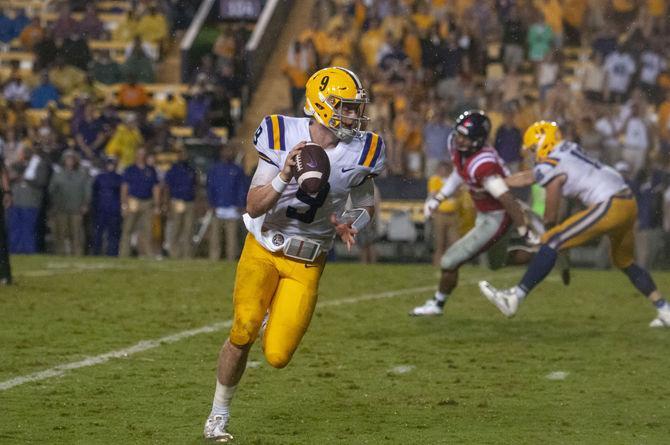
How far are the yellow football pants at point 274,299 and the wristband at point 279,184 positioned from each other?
444 mm

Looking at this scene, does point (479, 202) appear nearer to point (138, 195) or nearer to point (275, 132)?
point (275, 132)

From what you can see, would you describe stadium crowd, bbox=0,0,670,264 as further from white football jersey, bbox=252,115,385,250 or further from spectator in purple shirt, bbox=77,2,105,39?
white football jersey, bbox=252,115,385,250

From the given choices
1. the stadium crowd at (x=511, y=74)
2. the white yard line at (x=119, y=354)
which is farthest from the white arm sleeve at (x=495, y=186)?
the stadium crowd at (x=511, y=74)

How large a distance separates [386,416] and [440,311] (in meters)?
4.32

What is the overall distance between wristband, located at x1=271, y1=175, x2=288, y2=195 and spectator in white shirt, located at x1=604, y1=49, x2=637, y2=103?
42.7 feet

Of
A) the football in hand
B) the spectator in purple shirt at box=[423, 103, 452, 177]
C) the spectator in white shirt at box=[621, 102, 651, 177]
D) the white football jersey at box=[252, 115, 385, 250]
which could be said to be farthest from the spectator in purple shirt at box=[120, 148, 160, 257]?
the football in hand

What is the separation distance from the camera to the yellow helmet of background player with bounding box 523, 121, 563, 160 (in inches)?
401

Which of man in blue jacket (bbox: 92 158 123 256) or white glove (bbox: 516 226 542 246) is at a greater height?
white glove (bbox: 516 226 542 246)

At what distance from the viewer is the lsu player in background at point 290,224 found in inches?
226

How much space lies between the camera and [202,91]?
1967 cm

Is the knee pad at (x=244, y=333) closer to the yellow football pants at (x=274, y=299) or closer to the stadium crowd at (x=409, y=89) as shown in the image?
the yellow football pants at (x=274, y=299)

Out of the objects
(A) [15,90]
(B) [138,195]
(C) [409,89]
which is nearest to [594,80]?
(C) [409,89]

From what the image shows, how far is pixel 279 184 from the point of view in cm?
557

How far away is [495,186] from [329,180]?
14.0 ft
